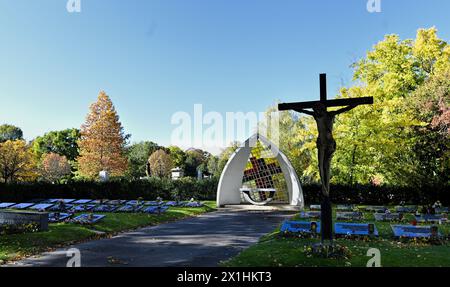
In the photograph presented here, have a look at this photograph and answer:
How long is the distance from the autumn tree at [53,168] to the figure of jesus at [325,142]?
49798 mm

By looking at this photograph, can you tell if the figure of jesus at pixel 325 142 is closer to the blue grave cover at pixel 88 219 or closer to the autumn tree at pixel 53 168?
the blue grave cover at pixel 88 219

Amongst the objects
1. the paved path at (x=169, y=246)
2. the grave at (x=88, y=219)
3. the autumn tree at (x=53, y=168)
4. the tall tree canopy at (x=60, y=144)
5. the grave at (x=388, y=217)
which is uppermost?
the tall tree canopy at (x=60, y=144)

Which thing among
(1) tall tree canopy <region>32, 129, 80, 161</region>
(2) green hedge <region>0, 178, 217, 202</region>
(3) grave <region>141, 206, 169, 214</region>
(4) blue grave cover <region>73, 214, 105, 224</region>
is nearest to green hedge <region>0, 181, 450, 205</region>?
(2) green hedge <region>0, 178, 217, 202</region>

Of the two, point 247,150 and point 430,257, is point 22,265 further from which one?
point 247,150

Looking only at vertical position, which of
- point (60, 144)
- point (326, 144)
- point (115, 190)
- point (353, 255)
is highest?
point (60, 144)

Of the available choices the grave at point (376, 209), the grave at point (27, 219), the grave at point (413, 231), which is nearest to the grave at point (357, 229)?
the grave at point (413, 231)

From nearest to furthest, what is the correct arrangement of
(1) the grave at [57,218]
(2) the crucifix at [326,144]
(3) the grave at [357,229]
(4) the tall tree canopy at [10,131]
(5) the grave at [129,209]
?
(2) the crucifix at [326,144], (3) the grave at [357,229], (1) the grave at [57,218], (5) the grave at [129,209], (4) the tall tree canopy at [10,131]

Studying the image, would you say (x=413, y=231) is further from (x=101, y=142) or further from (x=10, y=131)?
(x=10, y=131)

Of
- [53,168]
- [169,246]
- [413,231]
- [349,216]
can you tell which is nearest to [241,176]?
[349,216]

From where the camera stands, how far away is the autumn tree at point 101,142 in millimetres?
37688

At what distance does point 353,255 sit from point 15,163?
4150 cm

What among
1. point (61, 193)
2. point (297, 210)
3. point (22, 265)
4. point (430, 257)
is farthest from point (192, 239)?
point (61, 193)

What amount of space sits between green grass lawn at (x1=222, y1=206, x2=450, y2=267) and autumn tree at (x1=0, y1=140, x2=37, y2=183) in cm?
3796

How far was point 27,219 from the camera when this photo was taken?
14109 millimetres
